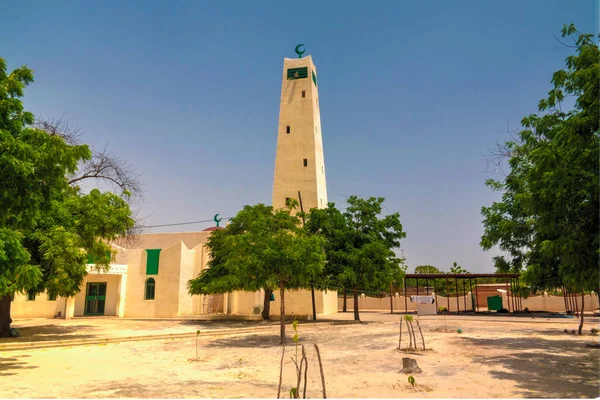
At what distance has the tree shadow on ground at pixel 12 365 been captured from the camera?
10.6m

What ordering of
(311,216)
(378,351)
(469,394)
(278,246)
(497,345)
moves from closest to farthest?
(469,394) < (378,351) < (497,345) < (278,246) < (311,216)

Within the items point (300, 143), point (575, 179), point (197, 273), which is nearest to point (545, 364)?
point (575, 179)

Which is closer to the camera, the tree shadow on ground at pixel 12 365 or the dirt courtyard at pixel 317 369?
the dirt courtyard at pixel 317 369

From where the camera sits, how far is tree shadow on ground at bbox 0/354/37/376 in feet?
34.8

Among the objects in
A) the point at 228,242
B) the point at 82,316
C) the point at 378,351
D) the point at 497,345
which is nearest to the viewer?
the point at 378,351

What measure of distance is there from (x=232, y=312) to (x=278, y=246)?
17363mm

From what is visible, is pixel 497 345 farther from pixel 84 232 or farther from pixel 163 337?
pixel 84 232

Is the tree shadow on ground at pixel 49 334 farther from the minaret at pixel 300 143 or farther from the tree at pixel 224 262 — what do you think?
the minaret at pixel 300 143

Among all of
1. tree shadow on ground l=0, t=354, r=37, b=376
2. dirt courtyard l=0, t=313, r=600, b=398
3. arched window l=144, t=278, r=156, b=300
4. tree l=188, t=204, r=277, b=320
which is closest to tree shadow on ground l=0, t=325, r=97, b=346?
dirt courtyard l=0, t=313, r=600, b=398

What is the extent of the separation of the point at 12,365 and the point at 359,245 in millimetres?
17427

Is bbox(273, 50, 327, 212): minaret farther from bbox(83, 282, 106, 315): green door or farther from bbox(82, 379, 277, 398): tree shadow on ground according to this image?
bbox(82, 379, 277, 398): tree shadow on ground

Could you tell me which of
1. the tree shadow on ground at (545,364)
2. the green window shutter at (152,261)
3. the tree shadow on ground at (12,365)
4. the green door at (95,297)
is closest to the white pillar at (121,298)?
the green window shutter at (152,261)

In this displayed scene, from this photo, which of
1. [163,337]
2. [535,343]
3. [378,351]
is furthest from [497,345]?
[163,337]

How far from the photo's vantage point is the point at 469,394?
8.30 metres
